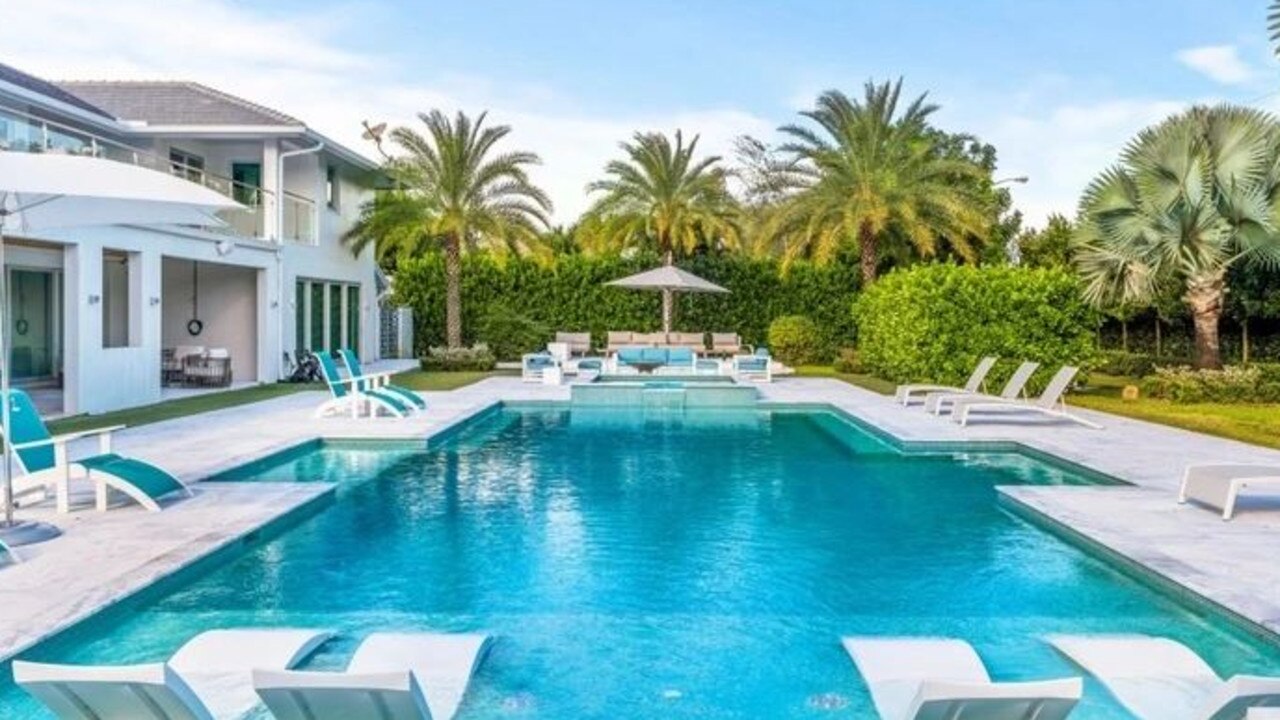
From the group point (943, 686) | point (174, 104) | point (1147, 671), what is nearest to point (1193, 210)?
point (1147, 671)

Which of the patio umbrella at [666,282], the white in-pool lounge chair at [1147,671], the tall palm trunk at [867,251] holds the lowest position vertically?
the white in-pool lounge chair at [1147,671]

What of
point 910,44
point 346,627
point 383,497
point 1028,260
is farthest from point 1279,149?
point 346,627

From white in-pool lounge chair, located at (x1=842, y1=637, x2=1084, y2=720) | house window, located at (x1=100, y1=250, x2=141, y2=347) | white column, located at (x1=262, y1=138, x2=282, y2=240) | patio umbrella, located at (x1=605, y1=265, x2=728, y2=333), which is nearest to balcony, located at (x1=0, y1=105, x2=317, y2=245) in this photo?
white column, located at (x1=262, y1=138, x2=282, y2=240)

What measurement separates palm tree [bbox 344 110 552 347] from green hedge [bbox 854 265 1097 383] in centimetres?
1076

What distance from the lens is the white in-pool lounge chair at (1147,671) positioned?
501 cm

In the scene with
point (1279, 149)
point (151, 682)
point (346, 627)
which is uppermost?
point (1279, 149)

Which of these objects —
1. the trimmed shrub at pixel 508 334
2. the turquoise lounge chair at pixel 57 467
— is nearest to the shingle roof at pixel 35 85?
the trimmed shrub at pixel 508 334

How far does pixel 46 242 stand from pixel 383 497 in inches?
356

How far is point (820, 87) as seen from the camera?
28281 millimetres

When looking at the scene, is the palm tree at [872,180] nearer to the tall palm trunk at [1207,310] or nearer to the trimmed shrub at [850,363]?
the trimmed shrub at [850,363]

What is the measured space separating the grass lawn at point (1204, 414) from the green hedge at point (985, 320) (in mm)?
1295

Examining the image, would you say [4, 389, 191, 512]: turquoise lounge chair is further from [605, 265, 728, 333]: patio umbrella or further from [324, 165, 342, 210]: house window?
[324, 165, 342, 210]: house window

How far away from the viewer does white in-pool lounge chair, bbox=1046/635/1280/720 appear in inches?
197

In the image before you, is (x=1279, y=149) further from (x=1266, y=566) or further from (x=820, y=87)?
(x=1266, y=566)
